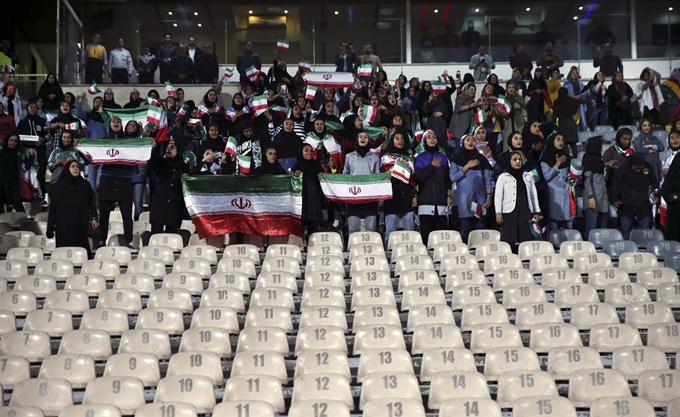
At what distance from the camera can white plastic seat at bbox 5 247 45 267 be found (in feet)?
40.9

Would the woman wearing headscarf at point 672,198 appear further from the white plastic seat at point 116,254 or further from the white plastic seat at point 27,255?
the white plastic seat at point 27,255

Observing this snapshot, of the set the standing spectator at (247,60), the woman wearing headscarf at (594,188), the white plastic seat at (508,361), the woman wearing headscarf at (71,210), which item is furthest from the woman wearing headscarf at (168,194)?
the standing spectator at (247,60)

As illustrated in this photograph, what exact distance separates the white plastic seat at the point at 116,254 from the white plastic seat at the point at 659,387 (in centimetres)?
603

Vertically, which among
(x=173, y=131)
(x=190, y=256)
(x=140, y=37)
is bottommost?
(x=190, y=256)

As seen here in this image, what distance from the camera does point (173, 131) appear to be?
52.3 ft

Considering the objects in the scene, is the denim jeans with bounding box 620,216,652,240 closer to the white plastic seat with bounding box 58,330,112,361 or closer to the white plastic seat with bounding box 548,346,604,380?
the white plastic seat with bounding box 548,346,604,380

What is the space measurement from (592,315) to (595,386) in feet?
6.09

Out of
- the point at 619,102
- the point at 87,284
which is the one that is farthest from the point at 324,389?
the point at 619,102

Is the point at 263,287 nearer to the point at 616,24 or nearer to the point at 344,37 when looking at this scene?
the point at 344,37

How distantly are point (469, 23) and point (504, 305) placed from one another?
13.2 metres

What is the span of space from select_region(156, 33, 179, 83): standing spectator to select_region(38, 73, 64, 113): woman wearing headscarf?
118 inches

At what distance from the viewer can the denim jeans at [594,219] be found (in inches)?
551

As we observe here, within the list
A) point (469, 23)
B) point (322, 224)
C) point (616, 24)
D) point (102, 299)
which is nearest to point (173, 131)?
point (322, 224)

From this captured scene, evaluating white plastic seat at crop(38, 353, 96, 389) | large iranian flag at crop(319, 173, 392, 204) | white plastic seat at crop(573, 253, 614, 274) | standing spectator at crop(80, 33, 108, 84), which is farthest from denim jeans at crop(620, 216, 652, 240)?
standing spectator at crop(80, 33, 108, 84)
